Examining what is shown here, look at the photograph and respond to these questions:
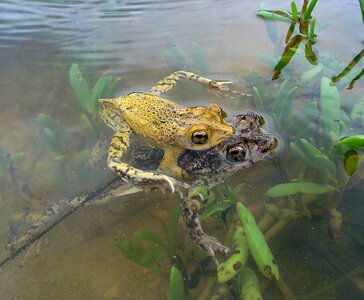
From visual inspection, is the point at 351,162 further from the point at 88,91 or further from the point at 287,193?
the point at 88,91

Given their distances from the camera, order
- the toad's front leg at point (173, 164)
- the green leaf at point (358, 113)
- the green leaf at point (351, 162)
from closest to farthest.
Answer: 1. the green leaf at point (351, 162)
2. the green leaf at point (358, 113)
3. the toad's front leg at point (173, 164)

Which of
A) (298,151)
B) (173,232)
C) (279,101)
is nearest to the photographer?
(173,232)

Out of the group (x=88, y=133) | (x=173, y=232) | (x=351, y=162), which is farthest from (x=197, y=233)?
(x=88, y=133)

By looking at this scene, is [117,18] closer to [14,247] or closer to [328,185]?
[14,247]

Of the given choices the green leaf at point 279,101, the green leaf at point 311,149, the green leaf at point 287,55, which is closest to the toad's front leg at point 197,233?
the green leaf at point 311,149

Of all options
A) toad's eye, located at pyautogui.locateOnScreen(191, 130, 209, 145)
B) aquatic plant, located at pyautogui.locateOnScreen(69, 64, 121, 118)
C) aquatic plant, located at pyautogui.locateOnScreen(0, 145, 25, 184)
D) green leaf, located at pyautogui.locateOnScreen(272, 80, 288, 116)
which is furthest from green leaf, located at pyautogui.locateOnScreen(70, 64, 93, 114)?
green leaf, located at pyautogui.locateOnScreen(272, 80, 288, 116)

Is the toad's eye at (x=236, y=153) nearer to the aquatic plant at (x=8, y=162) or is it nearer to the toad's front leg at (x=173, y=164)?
the toad's front leg at (x=173, y=164)

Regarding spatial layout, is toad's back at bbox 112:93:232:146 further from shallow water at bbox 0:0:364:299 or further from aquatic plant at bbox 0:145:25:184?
aquatic plant at bbox 0:145:25:184
